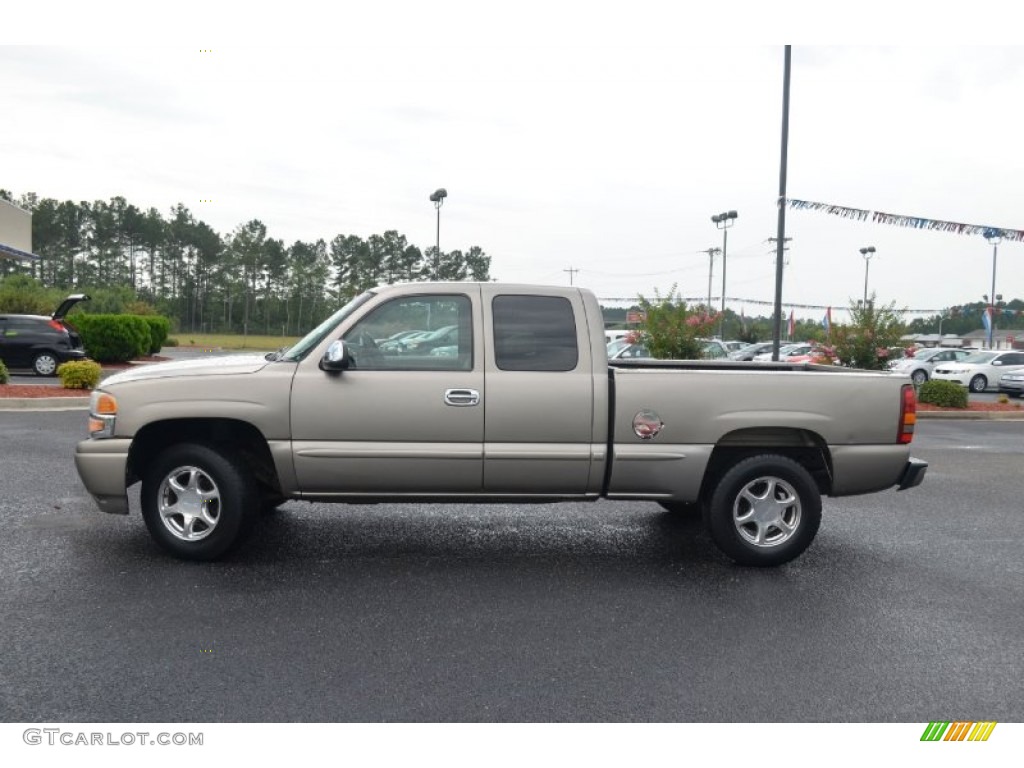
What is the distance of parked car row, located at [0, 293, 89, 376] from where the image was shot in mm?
21797

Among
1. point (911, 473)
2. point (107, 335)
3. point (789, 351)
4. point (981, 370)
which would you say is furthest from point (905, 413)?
point (789, 351)

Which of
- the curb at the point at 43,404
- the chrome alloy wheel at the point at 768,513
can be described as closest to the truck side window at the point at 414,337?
the chrome alloy wheel at the point at 768,513

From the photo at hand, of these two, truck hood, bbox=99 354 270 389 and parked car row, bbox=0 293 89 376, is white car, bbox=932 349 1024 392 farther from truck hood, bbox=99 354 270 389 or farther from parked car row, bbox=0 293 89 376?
truck hood, bbox=99 354 270 389

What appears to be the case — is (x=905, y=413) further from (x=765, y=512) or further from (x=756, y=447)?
(x=765, y=512)

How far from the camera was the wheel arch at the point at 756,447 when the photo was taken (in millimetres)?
6371

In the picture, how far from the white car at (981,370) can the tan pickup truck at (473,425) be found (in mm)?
25183

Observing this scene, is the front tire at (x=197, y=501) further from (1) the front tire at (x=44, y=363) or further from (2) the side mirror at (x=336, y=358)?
(1) the front tire at (x=44, y=363)

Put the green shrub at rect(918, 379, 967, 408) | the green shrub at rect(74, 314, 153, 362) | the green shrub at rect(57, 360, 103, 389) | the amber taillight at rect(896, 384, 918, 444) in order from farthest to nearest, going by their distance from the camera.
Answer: the green shrub at rect(74, 314, 153, 362) < the green shrub at rect(918, 379, 967, 408) < the green shrub at rect(57, 360, 103, 389) < the amber taillight at rect(896, 384, 918, 444)

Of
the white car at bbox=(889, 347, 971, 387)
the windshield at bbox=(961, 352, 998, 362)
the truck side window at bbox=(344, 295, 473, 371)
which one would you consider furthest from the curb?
the windshield at bbox=(961, 352, 998, 362)

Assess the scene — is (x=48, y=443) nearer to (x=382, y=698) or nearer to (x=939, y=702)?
(x=382, y=698)

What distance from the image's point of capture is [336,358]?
5.83 m

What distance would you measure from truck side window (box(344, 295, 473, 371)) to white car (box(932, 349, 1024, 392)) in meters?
26.4

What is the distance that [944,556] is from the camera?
6.77m
